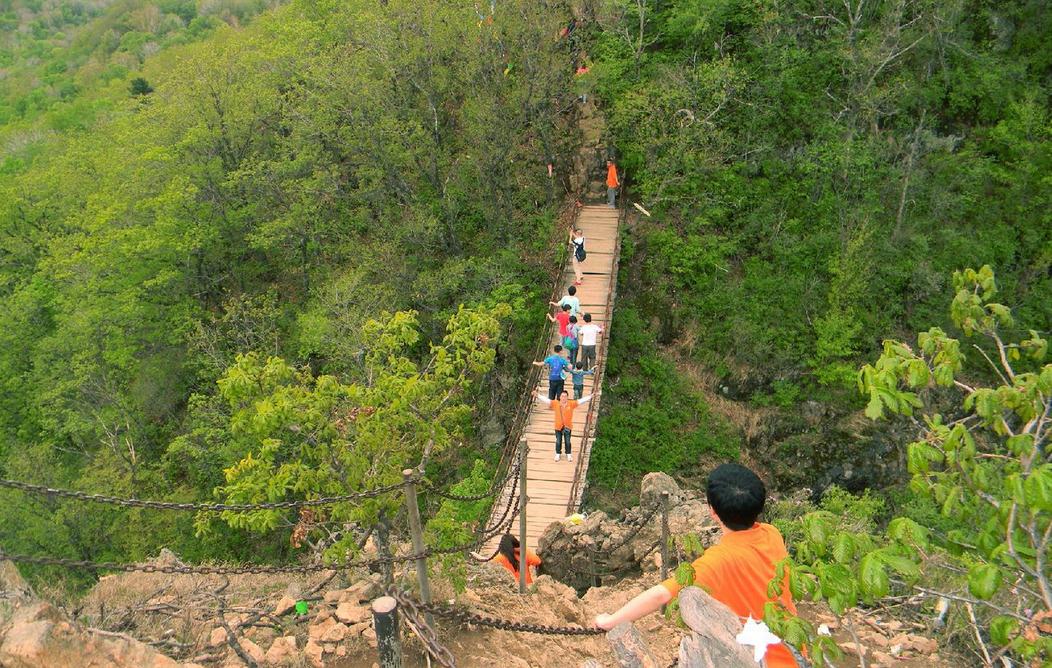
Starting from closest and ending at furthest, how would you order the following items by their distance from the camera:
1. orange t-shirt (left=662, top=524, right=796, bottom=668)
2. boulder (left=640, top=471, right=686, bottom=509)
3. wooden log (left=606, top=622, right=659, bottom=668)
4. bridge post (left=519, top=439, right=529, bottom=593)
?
orange t-shirt (left=662, top=524, right=796, bottom=668), wooden log (left=606, top=622, right=659, bottom=668), bridge post (left=519, top=439, right=529, bottom=593), boulder (left=640, top=471, right=686, bottom=509)

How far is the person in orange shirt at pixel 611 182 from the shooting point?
19000 millimetres

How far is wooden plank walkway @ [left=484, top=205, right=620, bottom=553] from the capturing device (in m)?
12.9

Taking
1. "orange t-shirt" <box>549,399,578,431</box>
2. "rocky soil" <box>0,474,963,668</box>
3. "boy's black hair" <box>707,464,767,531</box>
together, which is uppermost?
"boy's black hair" <box>707,464,767,531</box>

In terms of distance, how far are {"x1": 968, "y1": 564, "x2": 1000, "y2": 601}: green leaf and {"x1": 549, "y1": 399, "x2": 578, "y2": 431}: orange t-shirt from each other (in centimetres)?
968

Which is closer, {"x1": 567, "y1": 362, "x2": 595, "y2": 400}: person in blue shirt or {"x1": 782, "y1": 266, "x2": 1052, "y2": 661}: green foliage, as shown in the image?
{"x1": 782, "y1": 266, "x2": 1052, "y2": 661}: green foliage

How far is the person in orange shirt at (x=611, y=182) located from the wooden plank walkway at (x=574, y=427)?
0.50m

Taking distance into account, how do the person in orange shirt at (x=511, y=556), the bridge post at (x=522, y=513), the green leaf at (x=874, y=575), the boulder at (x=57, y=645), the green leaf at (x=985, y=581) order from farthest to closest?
the person in orange shirt at (x=511, y=556)
the bridge post at (x=522, y=513)
the boulder at (x=57, y=645)
the green leaf at (x=985, y=581)
the green leaf at (x=874, y=575)

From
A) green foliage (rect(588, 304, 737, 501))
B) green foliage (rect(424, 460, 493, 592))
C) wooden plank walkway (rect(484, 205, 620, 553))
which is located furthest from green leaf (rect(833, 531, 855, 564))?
green foliage (rect(588, 304, 737, 501))

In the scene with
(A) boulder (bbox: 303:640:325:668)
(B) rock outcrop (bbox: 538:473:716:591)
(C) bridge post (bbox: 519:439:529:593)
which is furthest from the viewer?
(B) rock outcrop (bbox: 538:473:716:591)

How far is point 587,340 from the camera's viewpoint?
14.2 meters

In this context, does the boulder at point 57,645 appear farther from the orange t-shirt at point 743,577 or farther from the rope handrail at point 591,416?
the rope handrail at point 591,416

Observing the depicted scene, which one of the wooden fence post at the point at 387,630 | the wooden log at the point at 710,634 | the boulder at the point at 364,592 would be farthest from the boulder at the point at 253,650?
the wooden log at the point at 710,634

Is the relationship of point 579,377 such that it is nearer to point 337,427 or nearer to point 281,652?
point 337,427

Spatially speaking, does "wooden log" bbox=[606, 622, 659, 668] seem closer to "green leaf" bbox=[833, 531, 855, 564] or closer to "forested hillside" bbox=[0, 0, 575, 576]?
"green leaf" bbox=[833, 531, 855, 564]
